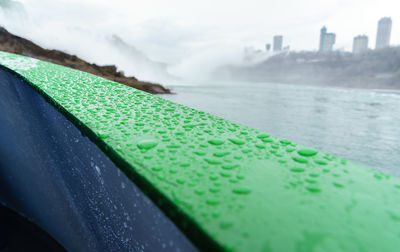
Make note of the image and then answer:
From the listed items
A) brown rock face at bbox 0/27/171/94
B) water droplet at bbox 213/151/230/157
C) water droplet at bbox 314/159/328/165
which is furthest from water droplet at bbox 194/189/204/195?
brown rock face at bbox 0/27/171/94

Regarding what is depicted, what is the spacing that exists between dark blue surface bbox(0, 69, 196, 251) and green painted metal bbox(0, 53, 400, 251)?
3.2 inches

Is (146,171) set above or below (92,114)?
below

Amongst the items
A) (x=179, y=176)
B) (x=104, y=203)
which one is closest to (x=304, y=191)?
(x=179, y=176)

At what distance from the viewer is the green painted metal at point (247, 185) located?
1.65ft

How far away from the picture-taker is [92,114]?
1135 millimetres

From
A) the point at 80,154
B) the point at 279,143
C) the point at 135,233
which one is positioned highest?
the point at 279,143

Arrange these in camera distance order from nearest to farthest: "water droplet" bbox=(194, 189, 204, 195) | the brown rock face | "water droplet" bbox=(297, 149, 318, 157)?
"water droplet" bbox=(194, 189, 204, 195)
"water droplet" bbox=(297, 149, 318, 157)
the brown rock face

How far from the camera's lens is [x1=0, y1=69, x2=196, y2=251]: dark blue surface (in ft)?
2.52

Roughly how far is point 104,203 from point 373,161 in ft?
54.5

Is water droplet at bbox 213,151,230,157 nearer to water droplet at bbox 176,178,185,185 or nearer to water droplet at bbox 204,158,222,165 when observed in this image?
water droplet at bbox 204,158,222,165

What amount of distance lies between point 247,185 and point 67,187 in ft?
3.86

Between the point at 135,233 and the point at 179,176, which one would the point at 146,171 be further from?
the point at 135,233

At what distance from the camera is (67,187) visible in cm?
139

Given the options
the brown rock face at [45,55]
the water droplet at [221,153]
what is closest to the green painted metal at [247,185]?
the water droplet at [221,153]
